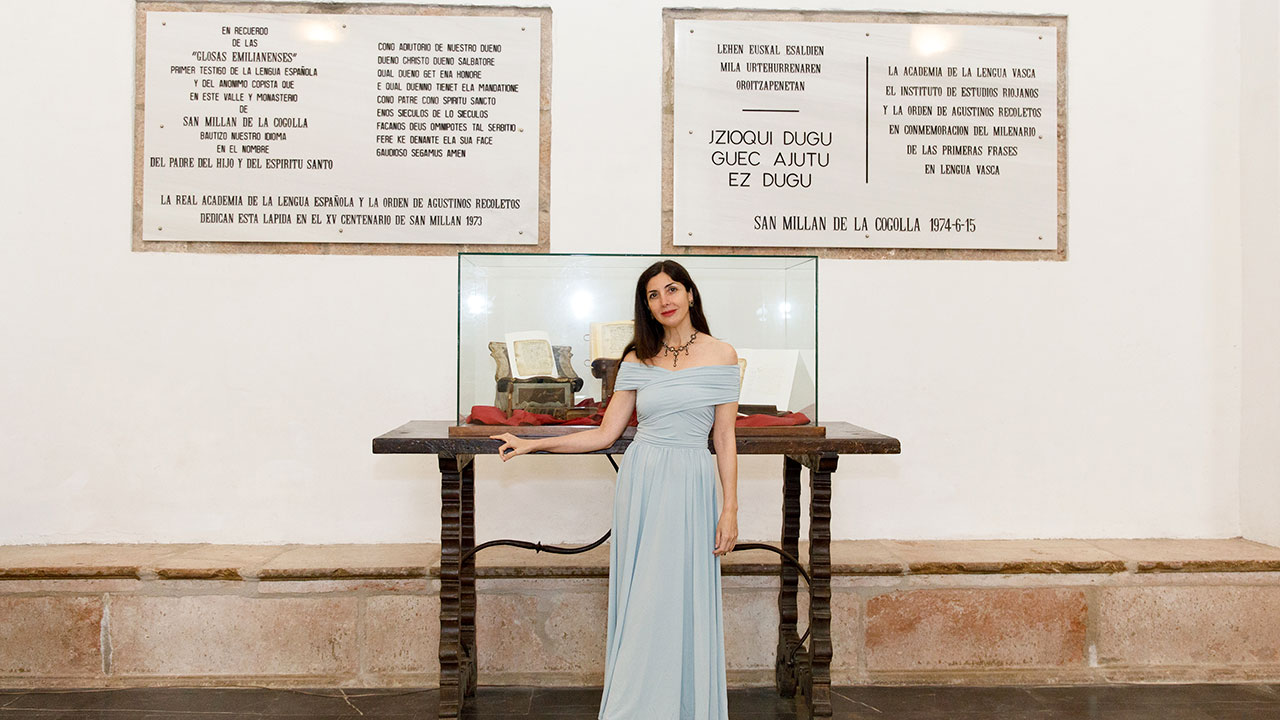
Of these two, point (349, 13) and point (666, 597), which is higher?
point (349, 13)

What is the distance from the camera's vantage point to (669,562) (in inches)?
110

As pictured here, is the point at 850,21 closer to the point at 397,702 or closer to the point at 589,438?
the point at 589,438

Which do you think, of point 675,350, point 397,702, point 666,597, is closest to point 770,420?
point 675,350

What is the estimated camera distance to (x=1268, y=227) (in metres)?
4.10

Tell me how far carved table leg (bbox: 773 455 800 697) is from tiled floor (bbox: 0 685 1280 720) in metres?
0.11

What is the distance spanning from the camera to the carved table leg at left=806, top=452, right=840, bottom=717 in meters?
3.16

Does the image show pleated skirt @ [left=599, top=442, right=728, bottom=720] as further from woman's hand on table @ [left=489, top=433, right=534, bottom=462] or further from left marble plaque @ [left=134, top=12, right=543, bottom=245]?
left marble plaque @ [left=134, top=12, right=543, bottom=245]

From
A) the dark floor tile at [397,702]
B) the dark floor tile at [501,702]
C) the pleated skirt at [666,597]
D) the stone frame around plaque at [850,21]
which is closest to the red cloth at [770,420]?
the pleated skirt at [666,597]

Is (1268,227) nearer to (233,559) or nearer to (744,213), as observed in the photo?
(744,213)

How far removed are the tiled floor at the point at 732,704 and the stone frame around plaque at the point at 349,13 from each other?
2.09m

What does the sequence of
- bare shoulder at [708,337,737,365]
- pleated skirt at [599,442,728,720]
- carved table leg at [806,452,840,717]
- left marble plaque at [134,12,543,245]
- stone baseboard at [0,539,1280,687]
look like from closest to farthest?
pleated skirt at [599,442,728,720] → bare shoulder at [708,337,737,365] → carved table leg at [806,452,840,717] → stone baseboard at [0,539,1280,687] → left marble plaque at [134,12,543,245]

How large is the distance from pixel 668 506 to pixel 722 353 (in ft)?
1.87

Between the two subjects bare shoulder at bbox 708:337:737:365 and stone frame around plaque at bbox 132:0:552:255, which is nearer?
bare shoulder at bbox 708:337:737:365

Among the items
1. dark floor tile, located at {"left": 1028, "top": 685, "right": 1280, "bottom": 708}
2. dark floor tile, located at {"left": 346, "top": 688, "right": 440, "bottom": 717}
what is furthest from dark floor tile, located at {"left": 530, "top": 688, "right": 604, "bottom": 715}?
dark floor tile, located at {"left": 1028, "top": 685, "right": 1280, "bottom": 708}
